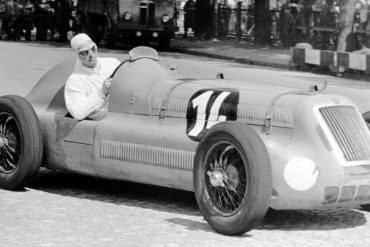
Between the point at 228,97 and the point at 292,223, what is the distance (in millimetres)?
895

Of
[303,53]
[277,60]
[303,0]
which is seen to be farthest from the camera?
[303,0]

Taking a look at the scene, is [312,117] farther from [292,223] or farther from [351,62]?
[351,62]

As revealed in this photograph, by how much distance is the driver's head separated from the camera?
8.06m

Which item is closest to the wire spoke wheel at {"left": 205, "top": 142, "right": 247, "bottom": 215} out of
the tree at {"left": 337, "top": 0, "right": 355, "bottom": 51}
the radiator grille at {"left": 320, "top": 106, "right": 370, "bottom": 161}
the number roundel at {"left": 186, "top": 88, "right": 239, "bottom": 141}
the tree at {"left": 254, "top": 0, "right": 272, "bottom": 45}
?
the number roundel at {"left": 186, "top": 88, "right": 239, "bottom": 141}

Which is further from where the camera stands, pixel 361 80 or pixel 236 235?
pixel 361 80

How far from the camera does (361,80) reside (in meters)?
22.3

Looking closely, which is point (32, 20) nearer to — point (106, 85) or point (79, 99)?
point (79, 99)

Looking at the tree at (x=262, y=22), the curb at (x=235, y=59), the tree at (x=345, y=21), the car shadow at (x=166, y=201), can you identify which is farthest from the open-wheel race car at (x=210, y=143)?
the tree at (x=262, y=22)

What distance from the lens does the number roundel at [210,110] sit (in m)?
6.92

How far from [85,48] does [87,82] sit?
0.25 meters

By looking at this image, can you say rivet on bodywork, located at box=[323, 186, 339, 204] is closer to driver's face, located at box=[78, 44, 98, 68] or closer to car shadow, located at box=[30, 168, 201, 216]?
car shadow, located at box=[30, 168, 201, 216]

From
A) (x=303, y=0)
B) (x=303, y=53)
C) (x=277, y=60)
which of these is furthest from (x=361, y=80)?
(x=303, y=0)

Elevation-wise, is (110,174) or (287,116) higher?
(287,116)

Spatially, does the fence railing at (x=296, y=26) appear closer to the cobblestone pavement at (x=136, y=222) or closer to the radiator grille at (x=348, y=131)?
the cobblestone pavement at (x=136, y=222)
